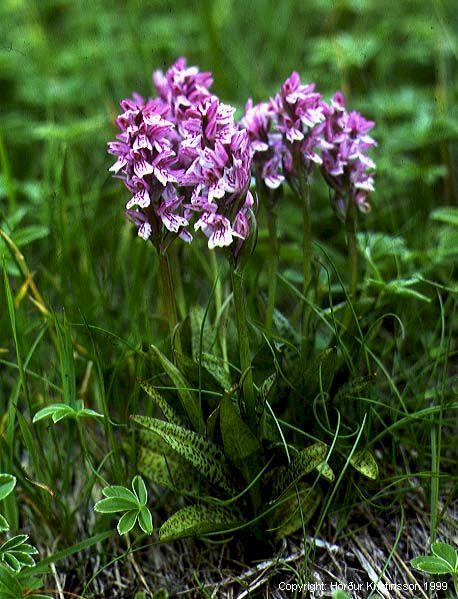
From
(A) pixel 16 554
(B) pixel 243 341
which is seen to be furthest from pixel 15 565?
(B) pixel 243 341

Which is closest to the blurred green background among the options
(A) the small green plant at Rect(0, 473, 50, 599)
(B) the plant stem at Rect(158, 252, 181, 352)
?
(B) the plant stem at Rect(158, 252, 181, 352)

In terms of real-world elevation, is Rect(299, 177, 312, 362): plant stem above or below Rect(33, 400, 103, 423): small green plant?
above

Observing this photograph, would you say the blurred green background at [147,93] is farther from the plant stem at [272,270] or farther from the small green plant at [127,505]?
the small green plant at [127,505]

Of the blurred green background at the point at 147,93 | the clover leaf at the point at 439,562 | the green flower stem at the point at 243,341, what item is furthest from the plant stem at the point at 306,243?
the clover leaf at the point at 439,562

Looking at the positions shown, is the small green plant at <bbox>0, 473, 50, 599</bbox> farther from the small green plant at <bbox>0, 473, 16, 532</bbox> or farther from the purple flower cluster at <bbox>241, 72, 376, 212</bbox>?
the purple flower cluster at <bbox>241, 72, 376, 212</bbox>

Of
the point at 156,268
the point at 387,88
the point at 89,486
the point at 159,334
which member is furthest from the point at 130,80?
the point at 89,486

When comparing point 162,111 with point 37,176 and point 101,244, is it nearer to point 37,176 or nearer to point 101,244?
point 101,244
